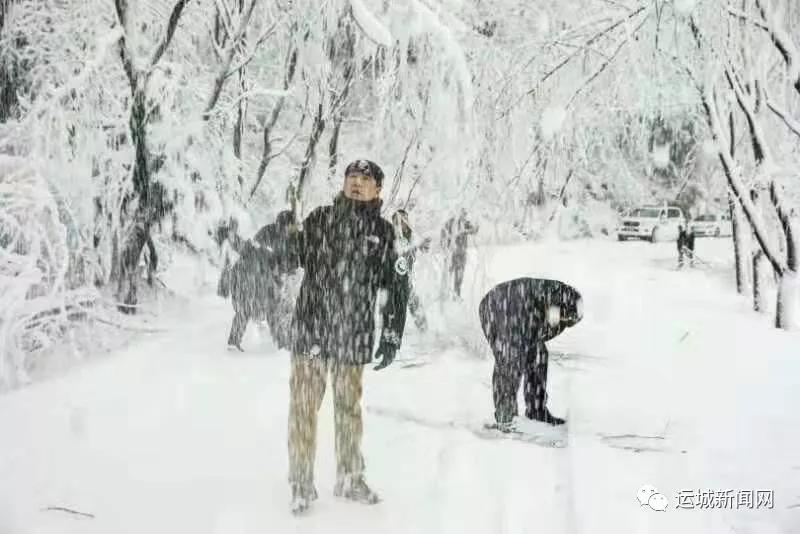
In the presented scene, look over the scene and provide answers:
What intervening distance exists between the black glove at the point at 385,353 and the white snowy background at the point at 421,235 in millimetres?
38

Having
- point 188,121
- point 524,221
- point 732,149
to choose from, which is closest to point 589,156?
point 524,221

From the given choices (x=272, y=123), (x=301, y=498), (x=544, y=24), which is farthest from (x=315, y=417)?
(x=544, y=24)

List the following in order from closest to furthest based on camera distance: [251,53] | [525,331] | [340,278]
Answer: [340,278]
[525,331]
[251,53]

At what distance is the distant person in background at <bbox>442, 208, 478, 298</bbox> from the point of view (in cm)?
153

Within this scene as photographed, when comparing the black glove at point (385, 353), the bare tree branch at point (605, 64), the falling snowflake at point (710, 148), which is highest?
the bare tree branch at point (605, 64)

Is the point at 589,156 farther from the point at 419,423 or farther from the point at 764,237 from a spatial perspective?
the point at 419,423

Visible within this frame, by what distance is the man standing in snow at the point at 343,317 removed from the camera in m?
1.42

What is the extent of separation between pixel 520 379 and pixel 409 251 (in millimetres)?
394

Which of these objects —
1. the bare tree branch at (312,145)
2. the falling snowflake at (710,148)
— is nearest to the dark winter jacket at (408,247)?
the bare tree branch at (312,145)

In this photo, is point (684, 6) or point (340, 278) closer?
point (340, 278)

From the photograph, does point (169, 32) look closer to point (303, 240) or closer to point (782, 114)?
point (303, 240)

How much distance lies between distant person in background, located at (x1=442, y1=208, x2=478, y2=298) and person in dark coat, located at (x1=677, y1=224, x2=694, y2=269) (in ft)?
1.53

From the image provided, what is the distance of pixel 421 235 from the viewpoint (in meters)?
1.53

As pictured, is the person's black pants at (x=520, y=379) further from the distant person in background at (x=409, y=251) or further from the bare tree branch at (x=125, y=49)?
the bare tree branch at (x=125, y=49)
